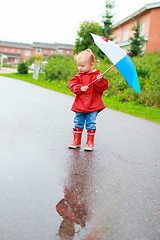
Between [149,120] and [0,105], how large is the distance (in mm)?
4158

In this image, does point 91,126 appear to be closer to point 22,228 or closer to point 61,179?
point 61,179

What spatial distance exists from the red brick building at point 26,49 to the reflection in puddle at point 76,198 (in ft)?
284

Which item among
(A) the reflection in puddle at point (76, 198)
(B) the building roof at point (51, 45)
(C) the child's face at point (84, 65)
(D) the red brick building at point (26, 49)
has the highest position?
(B) the building roof at point (51, 45)

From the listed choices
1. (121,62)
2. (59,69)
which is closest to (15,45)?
(59,69)

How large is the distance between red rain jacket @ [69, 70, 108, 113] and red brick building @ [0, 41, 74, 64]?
8567cm

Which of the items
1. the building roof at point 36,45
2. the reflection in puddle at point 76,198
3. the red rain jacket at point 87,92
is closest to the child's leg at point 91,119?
the red rain jacket at point 87,92

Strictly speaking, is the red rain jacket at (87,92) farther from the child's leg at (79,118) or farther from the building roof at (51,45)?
the building roof at (51,45)

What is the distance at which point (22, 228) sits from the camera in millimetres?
2045

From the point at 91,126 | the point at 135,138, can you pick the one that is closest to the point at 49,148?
the point at 91,126

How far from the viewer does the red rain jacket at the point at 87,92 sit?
4.13 m

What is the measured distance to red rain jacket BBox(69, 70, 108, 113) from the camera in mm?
4129

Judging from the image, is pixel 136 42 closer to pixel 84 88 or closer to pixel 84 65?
pixel 84 65

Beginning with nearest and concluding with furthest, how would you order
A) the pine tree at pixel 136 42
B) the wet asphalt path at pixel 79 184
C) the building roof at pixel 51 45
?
the wet asphalt path at pixel 79 184, the pine tree at pixel 136 42, the building roof at pixel 51 45

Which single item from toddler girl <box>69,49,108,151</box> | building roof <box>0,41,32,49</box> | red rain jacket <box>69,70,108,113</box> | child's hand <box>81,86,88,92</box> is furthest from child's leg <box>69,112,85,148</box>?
building roof <box>0,41,32,49</box>
